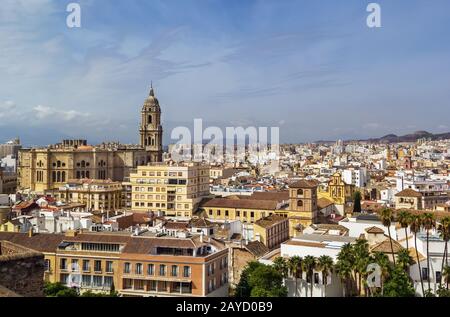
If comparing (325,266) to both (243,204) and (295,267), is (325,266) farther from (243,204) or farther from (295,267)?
(243,204)

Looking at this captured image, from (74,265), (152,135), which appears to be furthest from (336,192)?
(74,265)

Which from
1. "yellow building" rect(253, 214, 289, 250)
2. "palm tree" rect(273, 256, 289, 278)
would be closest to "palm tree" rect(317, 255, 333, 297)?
"palm tree" rect(273, 256, 289, 278)

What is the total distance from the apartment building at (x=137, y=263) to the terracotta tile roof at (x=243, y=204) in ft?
36.1

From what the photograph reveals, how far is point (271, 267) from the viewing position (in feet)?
49.4

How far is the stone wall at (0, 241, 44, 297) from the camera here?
7719 mm

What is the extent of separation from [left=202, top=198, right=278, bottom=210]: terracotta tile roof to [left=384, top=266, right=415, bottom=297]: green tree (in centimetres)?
1503

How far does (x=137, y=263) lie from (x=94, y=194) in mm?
20066

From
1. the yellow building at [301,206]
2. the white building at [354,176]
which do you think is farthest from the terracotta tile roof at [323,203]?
the white building at [354,176]

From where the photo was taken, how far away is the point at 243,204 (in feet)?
95.8

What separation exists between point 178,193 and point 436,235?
58.2 ft

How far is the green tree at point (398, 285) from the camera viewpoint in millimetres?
12398

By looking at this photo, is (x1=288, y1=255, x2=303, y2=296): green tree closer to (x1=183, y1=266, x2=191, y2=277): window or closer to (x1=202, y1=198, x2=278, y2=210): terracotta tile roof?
(x1=183, y1=266, x2=191, y2=277): window
